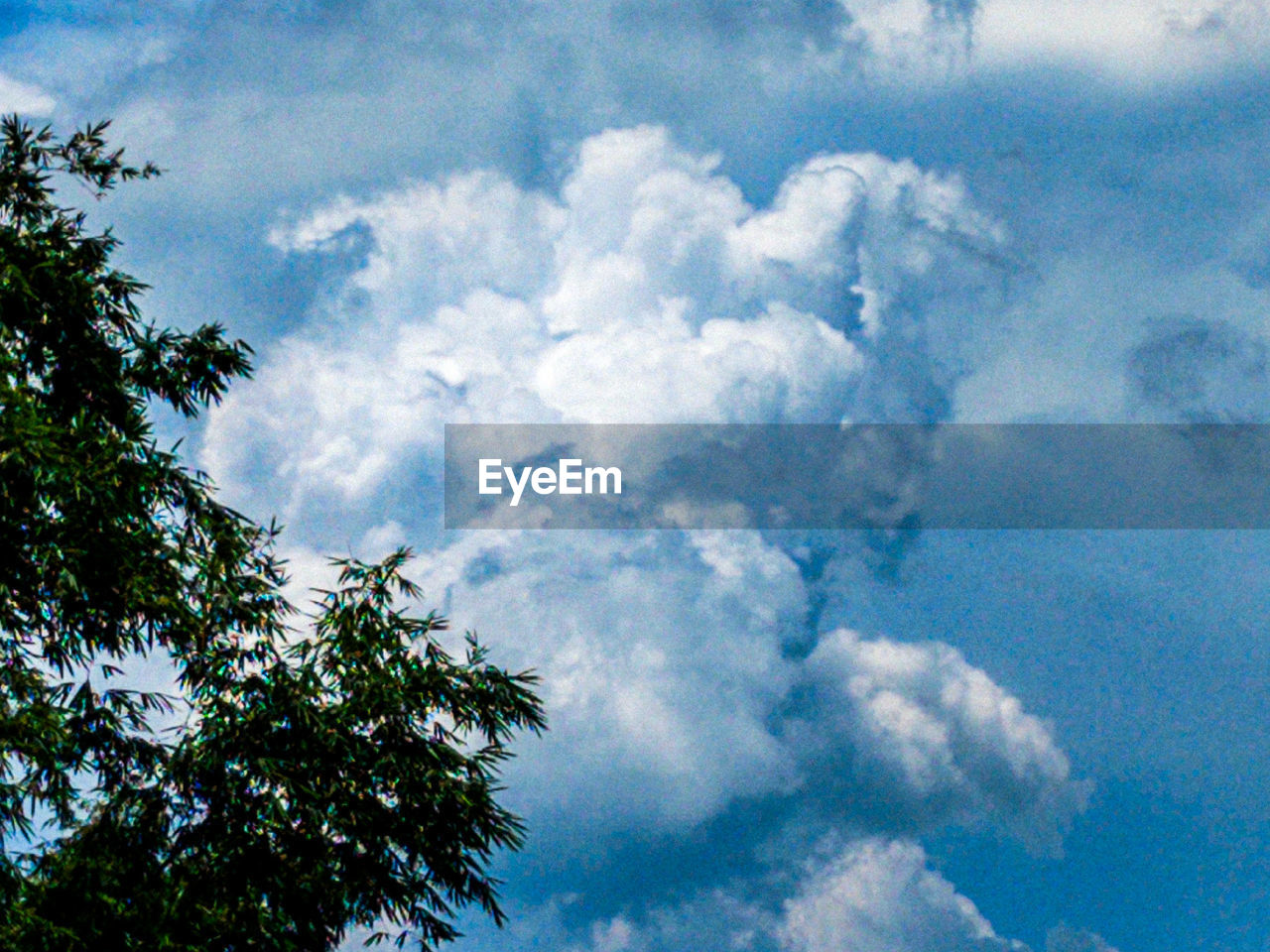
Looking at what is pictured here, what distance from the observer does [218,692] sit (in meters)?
16.9

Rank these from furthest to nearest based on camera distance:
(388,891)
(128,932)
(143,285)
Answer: (143,285) < (388,891) < (128,932)

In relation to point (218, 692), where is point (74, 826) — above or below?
below

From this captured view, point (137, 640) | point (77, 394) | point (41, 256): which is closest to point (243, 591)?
point (137, 640)

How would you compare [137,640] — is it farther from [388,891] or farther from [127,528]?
[388,891]

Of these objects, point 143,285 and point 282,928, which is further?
point 143,285

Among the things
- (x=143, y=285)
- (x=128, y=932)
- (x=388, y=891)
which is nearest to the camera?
(x=128, y=932)

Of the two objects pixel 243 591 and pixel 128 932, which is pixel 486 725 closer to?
pixel 243 591

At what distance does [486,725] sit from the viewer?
18031 mm

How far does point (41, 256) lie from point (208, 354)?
2.52m

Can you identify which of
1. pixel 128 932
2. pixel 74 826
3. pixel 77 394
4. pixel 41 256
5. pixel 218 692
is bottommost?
pixel 128 932

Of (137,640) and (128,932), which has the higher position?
(137,640)

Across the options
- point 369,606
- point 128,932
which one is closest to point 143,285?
point 369,606

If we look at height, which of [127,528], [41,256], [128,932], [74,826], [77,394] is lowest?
[128,932]

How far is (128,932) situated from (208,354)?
7698 mm
